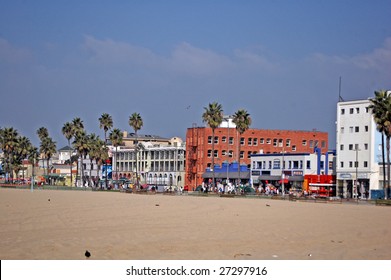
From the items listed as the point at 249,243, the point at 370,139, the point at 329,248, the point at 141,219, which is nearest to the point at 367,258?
the point at 329,248

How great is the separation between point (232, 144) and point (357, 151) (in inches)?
1825

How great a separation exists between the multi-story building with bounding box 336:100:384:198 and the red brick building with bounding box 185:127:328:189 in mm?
32780

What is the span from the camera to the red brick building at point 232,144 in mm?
139375

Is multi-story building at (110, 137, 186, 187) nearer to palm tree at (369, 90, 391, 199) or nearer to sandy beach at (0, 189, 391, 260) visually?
palm tree at (369, 90, 391, 199)

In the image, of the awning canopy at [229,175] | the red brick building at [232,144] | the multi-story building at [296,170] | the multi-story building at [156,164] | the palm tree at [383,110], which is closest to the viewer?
the palm tree at [383,110]

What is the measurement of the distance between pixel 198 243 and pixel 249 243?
1.91 metres

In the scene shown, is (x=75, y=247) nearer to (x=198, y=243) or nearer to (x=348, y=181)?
(x=198, y=243)

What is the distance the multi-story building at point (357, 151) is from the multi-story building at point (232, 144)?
107ft

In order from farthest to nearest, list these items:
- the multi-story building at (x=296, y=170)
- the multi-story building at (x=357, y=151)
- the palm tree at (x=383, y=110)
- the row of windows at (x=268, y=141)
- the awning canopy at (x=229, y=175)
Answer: the row of windows at (x=268, y=141) → the awning canopy at (x=229, y=175) → the multi-story building at (x=296, y=170) → the multi-story building at (x=357, y=151) → the palm tree at (x=383, y=110)

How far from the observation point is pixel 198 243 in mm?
26812

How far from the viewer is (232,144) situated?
472 feet

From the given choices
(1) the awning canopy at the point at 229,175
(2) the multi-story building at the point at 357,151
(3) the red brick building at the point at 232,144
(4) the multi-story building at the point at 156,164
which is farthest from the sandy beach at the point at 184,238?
(4) the multi-story building at the point at 156,164

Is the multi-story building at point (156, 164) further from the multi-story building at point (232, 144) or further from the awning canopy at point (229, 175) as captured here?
the awning canopy at point (229, 175)

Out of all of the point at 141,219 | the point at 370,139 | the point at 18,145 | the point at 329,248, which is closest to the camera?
the point at 329,248
